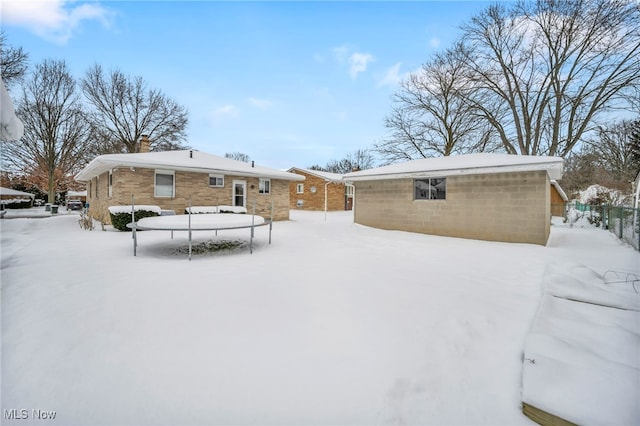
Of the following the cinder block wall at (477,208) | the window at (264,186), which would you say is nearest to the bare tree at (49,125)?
the window at (264,186)

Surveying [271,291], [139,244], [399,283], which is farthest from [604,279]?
[139,244]

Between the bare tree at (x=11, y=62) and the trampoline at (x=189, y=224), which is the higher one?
the bare tree at (x=11, y=62)

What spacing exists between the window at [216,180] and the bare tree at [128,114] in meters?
15.7

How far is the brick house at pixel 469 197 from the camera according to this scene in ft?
28.9

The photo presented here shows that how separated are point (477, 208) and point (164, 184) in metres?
13.4

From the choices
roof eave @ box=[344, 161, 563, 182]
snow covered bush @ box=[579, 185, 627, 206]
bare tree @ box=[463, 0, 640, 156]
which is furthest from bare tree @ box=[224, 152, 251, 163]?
snow covered bush @ box=[579, 185, 627, 206]

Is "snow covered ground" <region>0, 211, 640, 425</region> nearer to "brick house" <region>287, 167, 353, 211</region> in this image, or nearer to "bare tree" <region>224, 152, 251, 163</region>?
"brick house" <region>287, 167, 353, 211</region>

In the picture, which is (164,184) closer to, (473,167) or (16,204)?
(473,167)

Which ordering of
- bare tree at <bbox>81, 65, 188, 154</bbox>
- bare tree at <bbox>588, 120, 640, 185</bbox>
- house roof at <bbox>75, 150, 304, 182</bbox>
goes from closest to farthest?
house roof at <bbox>75, 150, 304, 182</bbox>, bare tree at <bbox>588, 120, 640, 185</bbox>, bare tree at <bbox>81, 65, 188, 154</bbox>

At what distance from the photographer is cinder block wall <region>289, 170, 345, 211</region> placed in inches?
1088

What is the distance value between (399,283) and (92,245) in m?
8.55

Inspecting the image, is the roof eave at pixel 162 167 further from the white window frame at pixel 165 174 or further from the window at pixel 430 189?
the window at pixel 430 189

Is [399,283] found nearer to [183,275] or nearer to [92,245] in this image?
[183,275]

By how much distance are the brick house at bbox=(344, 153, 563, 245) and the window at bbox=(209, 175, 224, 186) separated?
7099 millimetres
